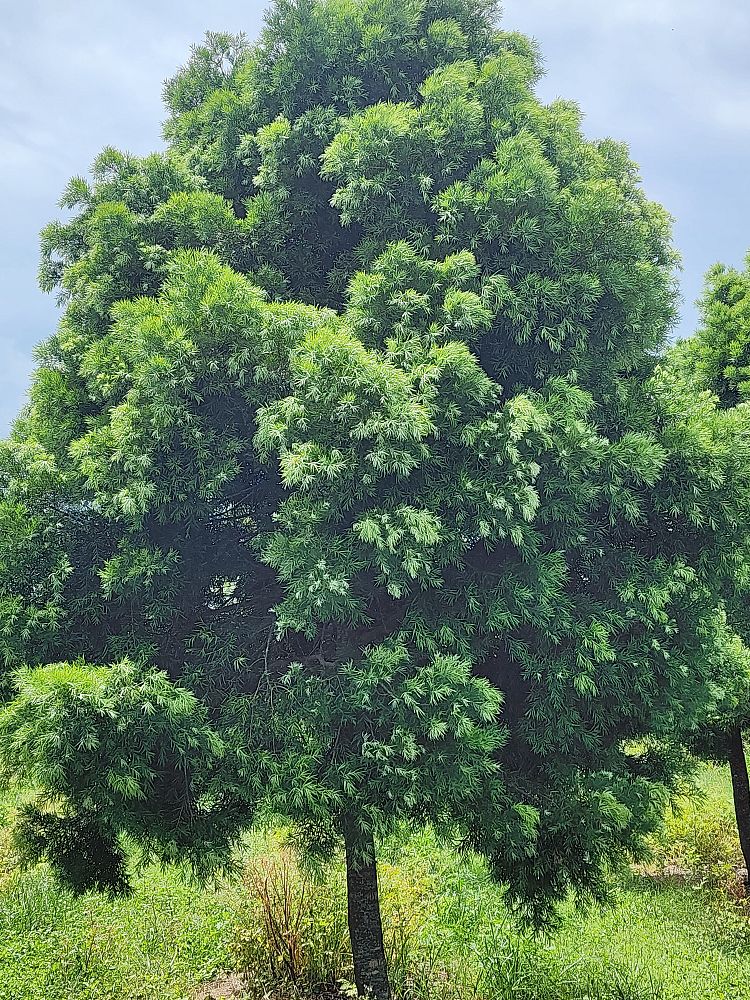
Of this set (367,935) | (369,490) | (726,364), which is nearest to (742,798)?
(726,364)

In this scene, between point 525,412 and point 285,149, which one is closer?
point 525,412

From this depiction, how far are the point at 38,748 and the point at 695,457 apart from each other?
4289 mm

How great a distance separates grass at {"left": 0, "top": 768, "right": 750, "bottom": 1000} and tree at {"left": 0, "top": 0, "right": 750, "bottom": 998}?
6.10ft

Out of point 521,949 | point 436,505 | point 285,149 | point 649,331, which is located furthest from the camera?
point 521,949

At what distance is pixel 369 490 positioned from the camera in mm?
3928

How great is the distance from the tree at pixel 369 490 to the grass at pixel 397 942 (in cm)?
186

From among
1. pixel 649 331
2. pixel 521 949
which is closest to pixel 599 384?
pixel 649 331

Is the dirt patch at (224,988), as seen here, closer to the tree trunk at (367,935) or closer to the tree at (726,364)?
→ the tree trunk at (367,935)

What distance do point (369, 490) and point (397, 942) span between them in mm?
5883

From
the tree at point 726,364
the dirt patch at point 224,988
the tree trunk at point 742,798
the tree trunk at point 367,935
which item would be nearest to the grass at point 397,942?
the dirt patch at point 224,988

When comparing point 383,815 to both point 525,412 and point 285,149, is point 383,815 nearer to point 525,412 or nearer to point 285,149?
point 525,412

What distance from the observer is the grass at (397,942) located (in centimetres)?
669

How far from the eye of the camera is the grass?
22.0 feet

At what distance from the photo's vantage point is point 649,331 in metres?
4.89
